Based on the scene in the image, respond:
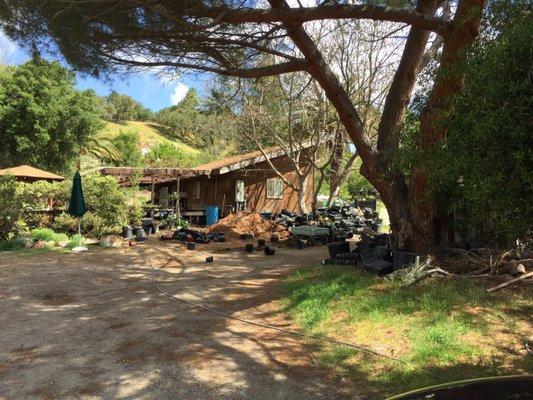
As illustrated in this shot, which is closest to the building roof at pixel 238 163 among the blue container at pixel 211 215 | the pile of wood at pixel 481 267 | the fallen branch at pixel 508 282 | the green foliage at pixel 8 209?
the blue container at pixel 211 215

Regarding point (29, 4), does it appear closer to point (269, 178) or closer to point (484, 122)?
point (484, 122)

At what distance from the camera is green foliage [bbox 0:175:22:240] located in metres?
13.6

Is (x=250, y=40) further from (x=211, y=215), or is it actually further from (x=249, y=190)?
(x=249, y=190)

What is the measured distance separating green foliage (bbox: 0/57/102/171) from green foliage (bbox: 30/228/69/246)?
1225 cm

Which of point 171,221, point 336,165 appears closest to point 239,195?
point 171,221

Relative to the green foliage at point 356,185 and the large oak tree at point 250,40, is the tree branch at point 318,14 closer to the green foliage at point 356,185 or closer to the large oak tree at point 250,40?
the large oak tree at point 250,40

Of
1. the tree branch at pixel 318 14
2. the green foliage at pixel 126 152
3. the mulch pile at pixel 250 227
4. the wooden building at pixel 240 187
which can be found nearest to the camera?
the tree branch at pixel 318 14

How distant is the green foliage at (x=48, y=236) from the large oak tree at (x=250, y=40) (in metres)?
7.26

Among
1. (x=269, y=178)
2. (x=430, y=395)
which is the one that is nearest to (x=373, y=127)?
(x=269, y=178)

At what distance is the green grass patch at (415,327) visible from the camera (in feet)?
13.9

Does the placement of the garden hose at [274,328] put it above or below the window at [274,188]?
below

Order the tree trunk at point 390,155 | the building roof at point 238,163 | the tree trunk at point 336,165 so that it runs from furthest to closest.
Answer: the building roof at point 238,163 → the tree trunk at point 336,165 → the tree trunk at point 390,155

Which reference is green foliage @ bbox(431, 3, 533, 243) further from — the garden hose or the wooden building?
the wooden building

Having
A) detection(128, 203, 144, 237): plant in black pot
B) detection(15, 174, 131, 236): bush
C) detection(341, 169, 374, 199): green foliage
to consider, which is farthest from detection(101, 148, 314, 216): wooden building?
detection(341, 169, 374, 199): green foliage
